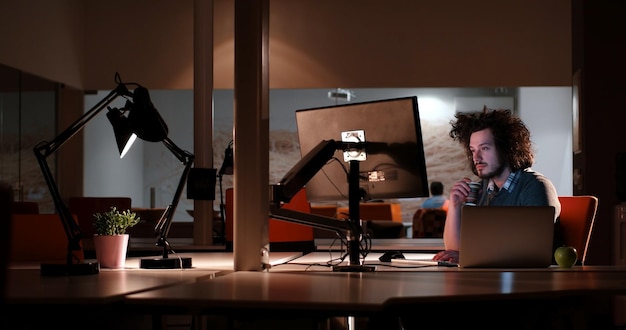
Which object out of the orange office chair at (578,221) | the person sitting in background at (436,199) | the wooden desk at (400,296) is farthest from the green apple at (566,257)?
the person sitting in background at (436,199)

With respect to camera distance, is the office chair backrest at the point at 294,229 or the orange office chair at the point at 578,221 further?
the office chair backrest at the point at 294,229

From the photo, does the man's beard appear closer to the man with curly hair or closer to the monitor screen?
the man with curly hair

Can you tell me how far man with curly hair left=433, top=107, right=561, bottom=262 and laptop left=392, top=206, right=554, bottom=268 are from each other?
0.70 metres

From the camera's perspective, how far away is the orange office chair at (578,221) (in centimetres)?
354

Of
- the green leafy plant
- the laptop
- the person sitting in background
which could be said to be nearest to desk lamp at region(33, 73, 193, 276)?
the green leafy plant

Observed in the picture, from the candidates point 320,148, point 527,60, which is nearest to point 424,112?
point 527,60

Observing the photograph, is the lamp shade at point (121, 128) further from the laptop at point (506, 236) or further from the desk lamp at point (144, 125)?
the laptop at point (506, 236)

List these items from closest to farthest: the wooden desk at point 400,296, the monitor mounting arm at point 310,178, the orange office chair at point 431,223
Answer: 1. the wooden desk at point 400,296
2. the monitor mounting arm at point 310,178
3. the orange office chair at point 431,223

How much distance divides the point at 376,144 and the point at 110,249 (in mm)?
1014

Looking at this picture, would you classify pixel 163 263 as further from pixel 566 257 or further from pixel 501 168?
pixel 501 168

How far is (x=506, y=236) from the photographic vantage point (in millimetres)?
2779

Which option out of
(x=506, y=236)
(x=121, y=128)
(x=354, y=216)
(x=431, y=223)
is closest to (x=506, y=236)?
(x=506, y=236)

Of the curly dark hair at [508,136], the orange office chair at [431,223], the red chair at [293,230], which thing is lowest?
the orange office chair at [431,223]

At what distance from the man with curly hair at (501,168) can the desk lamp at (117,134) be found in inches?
50.6
